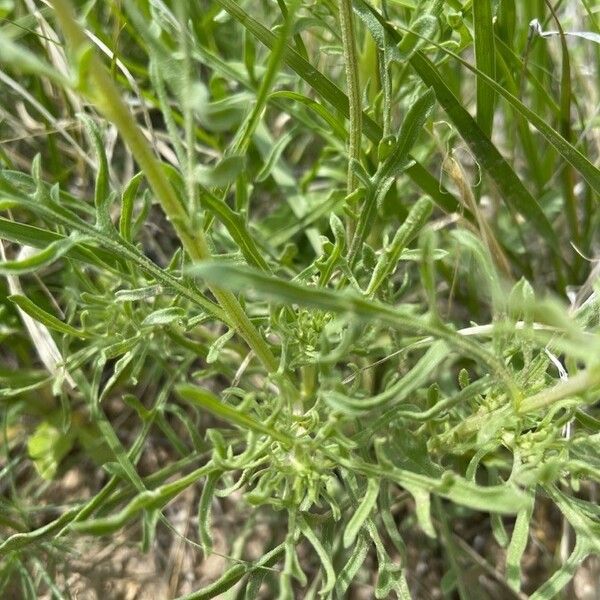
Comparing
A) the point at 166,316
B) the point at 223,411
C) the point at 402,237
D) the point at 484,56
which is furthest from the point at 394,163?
the point at 223,411

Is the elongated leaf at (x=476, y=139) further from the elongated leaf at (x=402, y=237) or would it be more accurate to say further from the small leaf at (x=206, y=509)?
the small leaf at (x=206, y=509)

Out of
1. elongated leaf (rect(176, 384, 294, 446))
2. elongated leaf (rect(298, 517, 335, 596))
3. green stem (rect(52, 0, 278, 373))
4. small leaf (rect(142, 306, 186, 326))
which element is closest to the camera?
green stem (rect(52, 0, 278, 373))

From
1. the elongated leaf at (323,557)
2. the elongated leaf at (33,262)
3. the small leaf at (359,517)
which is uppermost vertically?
the elongated leaf at (33,262)

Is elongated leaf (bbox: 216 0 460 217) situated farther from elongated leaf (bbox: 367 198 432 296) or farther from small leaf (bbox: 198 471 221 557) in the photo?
small leaf (bbox: 198 471 221 557)

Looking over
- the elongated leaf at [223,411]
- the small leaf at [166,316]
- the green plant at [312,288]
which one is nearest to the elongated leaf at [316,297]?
the green plant at [312,288]

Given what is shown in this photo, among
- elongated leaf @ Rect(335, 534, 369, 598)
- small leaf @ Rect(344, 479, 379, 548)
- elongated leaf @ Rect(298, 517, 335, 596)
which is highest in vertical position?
small leaf @ Rect(344, 479, 379, 548)

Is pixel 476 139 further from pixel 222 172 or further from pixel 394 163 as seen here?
pixel 222 172

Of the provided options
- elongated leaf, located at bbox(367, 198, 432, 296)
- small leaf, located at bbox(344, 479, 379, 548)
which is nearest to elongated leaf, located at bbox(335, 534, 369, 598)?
small leaf, located at bbox(344, 479, 379, 548)
